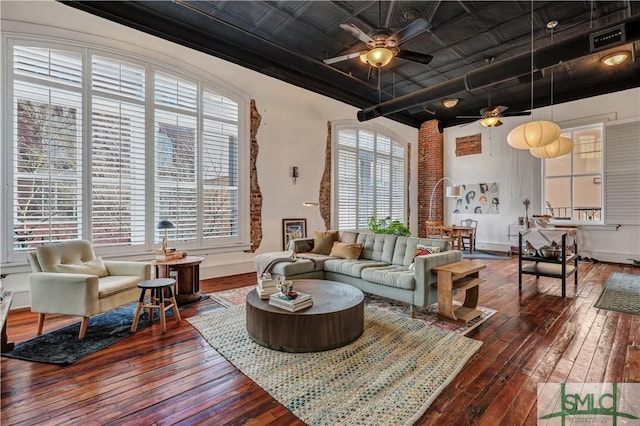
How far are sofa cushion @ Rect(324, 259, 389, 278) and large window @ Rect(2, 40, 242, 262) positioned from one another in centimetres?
213

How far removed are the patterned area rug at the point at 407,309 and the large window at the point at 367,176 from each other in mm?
3327

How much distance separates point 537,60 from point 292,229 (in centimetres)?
488

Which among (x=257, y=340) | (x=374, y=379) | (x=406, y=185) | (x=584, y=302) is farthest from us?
(x=406, y=185)

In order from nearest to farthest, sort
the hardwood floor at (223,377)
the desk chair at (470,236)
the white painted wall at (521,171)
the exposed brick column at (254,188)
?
the hardwood floor at (223,377), the exposed brick column at (254,188), the white painted wall at (521,171), the desk chair at (470,236)

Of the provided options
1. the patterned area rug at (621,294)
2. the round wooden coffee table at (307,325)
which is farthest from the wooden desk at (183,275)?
the patterned area rug at (621,294)

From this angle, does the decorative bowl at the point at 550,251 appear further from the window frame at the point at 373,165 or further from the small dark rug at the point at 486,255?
the window frame at the point at 373,165

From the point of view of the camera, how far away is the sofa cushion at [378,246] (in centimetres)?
447

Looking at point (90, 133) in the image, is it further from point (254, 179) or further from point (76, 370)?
point (76, 370)

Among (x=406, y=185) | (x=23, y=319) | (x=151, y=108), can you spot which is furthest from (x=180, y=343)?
(x=406, y=185)

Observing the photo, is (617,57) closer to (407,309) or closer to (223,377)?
(407,309)

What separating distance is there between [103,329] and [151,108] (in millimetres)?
3254

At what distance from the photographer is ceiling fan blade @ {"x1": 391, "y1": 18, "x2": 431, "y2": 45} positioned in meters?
2.98

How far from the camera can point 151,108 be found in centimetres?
471

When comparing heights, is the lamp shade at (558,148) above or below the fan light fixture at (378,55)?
below
